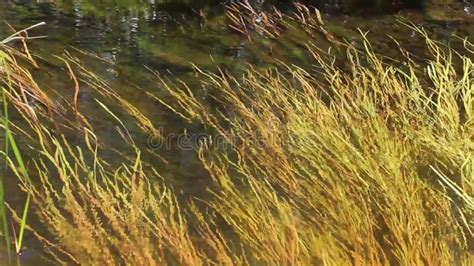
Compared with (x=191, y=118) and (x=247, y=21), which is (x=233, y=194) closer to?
(x=191, y=118)

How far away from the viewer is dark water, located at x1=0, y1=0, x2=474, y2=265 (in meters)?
3.94

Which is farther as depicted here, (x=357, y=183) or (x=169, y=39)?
(x=169, y=39)

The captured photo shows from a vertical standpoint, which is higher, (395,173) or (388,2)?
(395,173)

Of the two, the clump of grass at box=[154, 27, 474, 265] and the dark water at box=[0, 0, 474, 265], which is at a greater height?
the clump of grass at box=[154, 27, 474, 265]

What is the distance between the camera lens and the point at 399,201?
2.23 metres

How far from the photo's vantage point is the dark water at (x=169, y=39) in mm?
3943

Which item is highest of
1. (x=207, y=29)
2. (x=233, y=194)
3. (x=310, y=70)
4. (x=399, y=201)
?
(x=399, y=201)

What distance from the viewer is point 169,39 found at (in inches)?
220

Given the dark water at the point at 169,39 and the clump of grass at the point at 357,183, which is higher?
the clump of grass at the point at 357,183

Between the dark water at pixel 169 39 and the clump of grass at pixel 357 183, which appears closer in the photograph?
the clump of grass at pixel 357 183

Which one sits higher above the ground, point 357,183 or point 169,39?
point 357,183

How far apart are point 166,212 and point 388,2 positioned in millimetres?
5232

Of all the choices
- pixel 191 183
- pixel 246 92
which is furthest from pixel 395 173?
pixel 246 92

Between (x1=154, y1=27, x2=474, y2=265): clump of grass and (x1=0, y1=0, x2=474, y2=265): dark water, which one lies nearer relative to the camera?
(x1=154, y1=27, x2=474, y2=265): clump of grass
